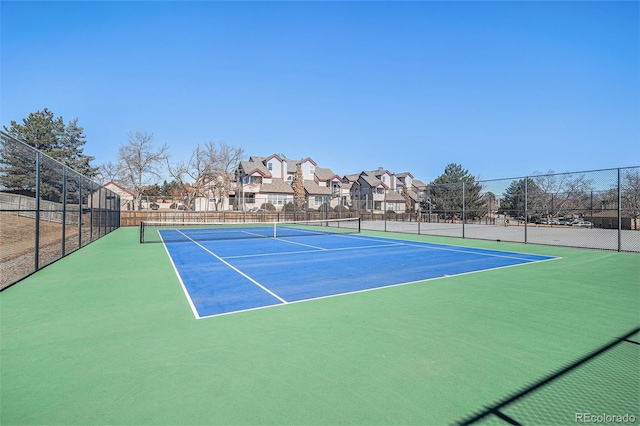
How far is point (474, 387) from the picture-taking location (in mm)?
2947

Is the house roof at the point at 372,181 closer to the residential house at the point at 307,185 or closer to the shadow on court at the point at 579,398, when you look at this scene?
the residential house at the point at 307,185

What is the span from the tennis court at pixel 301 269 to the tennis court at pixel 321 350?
0.09 meters

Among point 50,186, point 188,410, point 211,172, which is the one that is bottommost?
point 188,410

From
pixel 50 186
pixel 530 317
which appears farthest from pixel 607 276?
pixel 50 186

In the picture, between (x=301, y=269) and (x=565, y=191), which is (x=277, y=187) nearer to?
(x=565, y=191)

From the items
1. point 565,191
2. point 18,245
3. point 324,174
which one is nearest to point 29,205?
point 18,245

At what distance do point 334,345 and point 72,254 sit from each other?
37.4ft

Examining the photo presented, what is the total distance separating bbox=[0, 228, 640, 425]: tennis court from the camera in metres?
2.66

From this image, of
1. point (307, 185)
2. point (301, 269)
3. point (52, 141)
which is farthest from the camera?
point (307, 185)

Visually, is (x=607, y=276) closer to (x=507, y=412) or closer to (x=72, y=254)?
(x=507, y=412)

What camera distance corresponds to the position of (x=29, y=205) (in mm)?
7879

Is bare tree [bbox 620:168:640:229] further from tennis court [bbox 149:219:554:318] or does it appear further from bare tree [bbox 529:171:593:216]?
tennis court [bbox 149:219:554:318]

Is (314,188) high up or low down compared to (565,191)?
up

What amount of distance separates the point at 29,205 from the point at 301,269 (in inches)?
260
